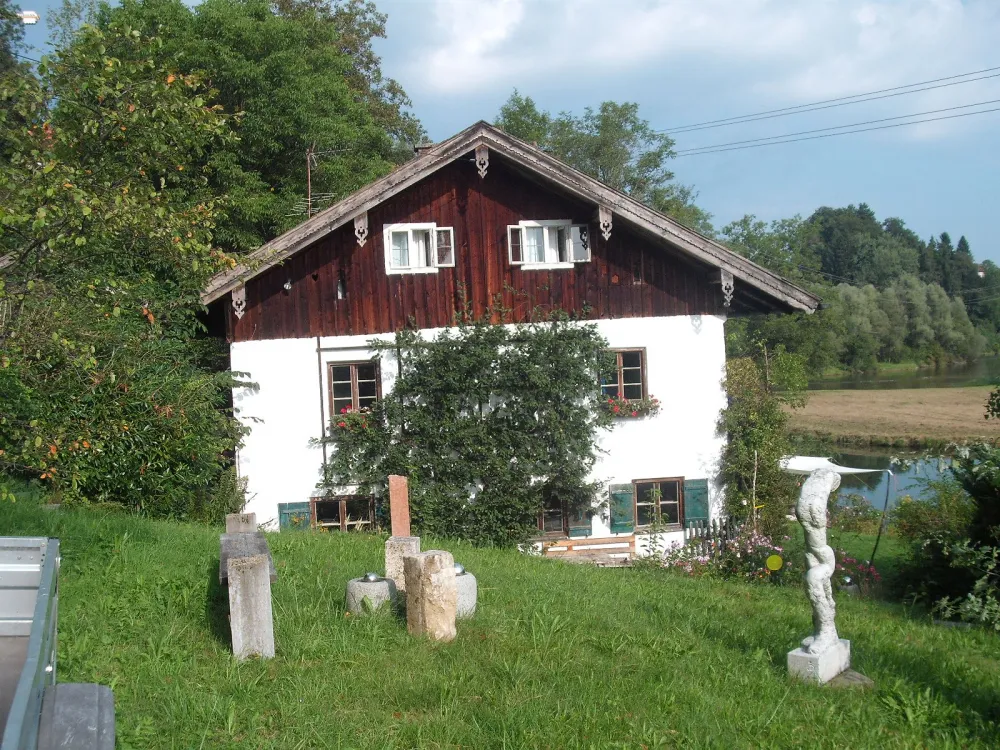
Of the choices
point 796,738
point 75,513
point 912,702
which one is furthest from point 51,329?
point 912,702

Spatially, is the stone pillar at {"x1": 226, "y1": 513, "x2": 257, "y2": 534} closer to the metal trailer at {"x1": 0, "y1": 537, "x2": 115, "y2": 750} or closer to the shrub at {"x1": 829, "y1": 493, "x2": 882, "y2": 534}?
the metal trailer at {"x1": 0, "y1": 537, "x2": 115, "y2": 750}

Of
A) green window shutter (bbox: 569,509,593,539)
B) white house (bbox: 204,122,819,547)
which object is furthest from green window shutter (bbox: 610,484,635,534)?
green window shutter (bbox: 569,509,593,539)

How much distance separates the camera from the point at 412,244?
15867 millimetres

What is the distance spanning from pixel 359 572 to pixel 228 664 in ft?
10.0

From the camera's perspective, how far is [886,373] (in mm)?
64500

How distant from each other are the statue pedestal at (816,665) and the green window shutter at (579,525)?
942 cm

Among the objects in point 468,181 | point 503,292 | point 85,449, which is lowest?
point 85,449

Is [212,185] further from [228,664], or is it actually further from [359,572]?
[228,664]

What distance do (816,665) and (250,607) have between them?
3.99 metres

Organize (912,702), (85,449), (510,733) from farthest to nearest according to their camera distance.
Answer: (85,449) → (912,702) → (510,733)

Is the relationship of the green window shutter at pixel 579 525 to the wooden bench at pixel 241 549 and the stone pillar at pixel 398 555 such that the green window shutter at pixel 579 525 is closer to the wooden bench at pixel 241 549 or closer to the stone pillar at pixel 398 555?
the stone pillar at pixel 398 555

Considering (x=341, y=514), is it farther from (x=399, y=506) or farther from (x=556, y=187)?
(x=556, y=187)

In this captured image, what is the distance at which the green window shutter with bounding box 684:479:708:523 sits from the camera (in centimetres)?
1638

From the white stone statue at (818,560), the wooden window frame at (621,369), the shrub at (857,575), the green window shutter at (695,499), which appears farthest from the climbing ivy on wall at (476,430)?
the white stone statue at (818,560)
